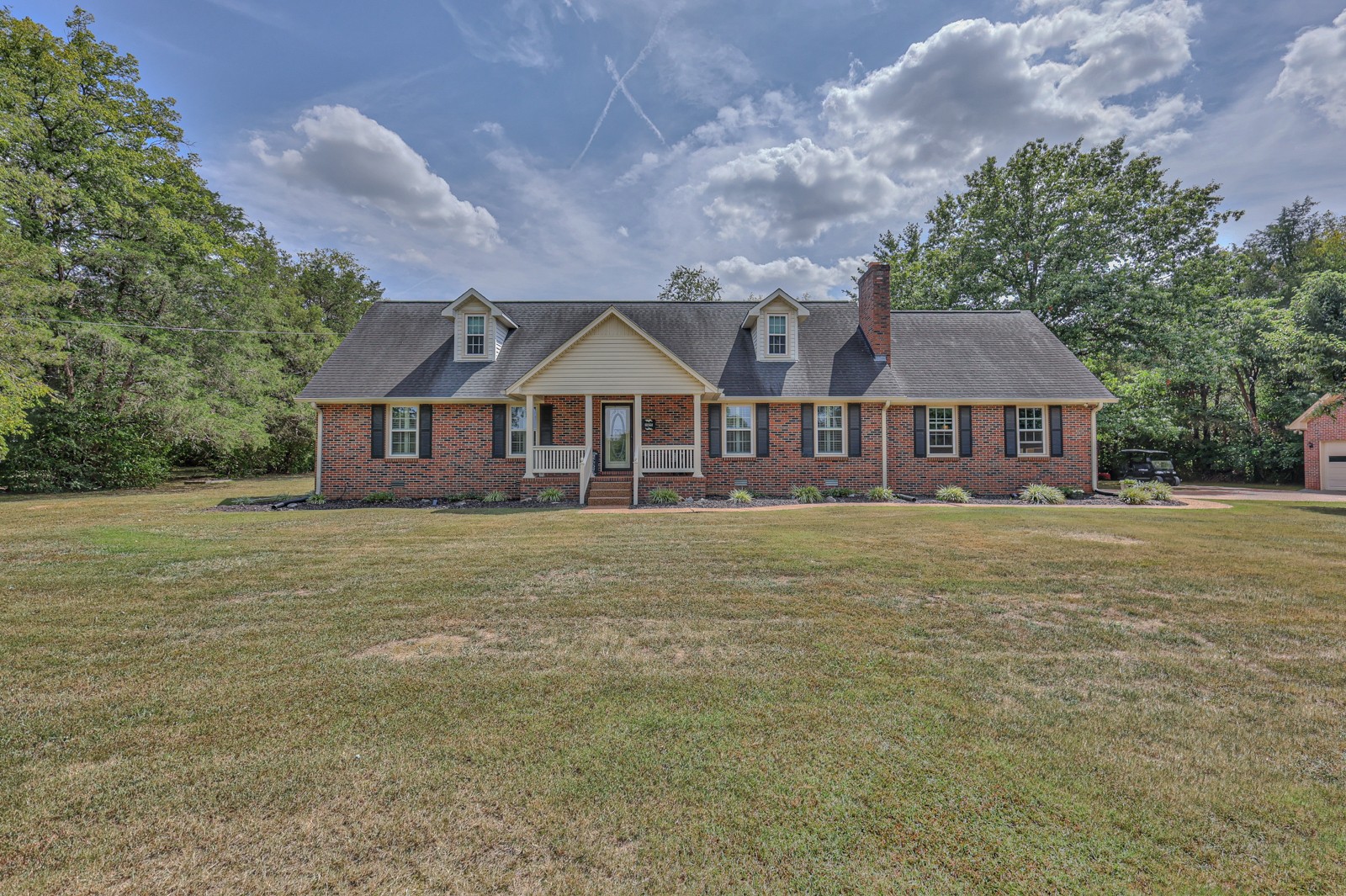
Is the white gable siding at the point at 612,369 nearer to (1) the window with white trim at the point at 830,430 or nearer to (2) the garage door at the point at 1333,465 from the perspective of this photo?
(1) the window with white trim at the point at 830,430

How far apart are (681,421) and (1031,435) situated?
10579 mm

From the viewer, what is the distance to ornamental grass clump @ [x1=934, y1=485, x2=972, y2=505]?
14.7 metres

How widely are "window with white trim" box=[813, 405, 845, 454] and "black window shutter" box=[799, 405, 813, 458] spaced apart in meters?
0.23

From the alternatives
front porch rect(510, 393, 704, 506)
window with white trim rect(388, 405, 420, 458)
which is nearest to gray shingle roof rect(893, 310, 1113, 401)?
front porch rect(510, 393, 704, 506)

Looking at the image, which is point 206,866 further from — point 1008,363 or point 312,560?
point 1008,363

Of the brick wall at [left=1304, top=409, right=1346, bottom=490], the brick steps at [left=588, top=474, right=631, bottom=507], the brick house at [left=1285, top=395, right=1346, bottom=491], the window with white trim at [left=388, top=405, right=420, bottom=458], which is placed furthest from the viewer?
the brick house at [left=1285, top=395, right=1346, bottom=491]

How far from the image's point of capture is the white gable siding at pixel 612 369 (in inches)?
588

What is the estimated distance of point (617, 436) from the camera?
1659 cm

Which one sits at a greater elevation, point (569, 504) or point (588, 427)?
point (588, 427)

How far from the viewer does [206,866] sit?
2.11m

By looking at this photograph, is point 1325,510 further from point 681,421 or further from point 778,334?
point 681,421

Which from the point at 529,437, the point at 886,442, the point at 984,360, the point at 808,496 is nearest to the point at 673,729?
the point at 808,496

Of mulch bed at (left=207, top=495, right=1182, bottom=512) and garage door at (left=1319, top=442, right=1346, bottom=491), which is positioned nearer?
mulch bed at (left=207, top=495, right=1182, bottom=512)

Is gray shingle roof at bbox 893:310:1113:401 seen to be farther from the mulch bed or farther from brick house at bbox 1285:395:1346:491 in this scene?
brick house at bbox 1285:395:1346:491
